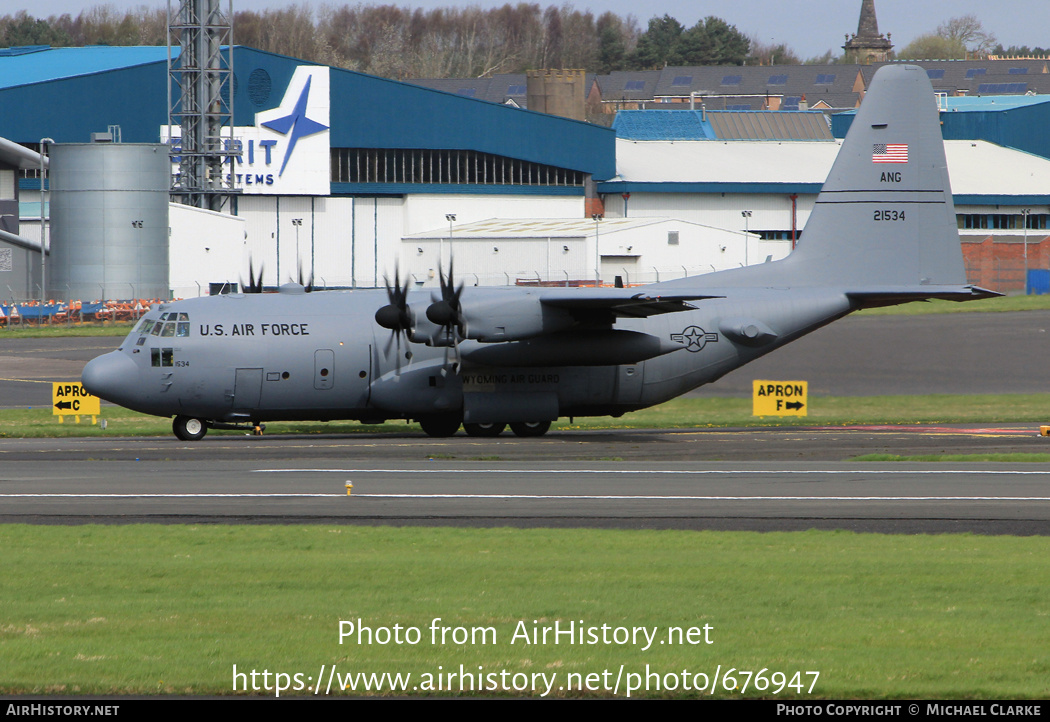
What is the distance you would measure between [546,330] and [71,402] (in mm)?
15685

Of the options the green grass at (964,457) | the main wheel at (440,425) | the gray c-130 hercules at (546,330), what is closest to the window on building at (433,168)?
the gray c-130 hercules at (546,330)

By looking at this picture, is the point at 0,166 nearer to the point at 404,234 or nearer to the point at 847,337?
the point at 404,234

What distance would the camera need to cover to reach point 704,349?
107 ft

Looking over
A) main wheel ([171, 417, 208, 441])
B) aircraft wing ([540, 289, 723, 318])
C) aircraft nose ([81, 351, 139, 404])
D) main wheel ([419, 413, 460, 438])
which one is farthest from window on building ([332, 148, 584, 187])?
aircraft wing ([540, 289, 723, 318])

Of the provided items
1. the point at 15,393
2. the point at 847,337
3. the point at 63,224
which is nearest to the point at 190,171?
the point at 63,224

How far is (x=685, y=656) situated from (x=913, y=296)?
2463 cm

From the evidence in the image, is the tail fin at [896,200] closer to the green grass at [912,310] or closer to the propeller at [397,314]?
the propeller at [397,314]

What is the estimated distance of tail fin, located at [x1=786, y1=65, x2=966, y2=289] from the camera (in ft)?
110

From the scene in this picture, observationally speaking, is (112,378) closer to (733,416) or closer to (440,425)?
(440,425)

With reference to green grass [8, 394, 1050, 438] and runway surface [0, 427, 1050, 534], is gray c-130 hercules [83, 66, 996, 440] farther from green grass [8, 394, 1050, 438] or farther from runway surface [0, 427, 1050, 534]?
green grass [8, 394, 1050, 438]

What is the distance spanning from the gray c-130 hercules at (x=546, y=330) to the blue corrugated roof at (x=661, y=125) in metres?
82.0

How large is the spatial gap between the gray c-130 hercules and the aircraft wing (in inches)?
2.1

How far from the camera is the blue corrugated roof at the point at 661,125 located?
11456 cm

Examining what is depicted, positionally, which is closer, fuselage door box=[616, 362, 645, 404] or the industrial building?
fuselage door box=[616, 362, 645, 404]
